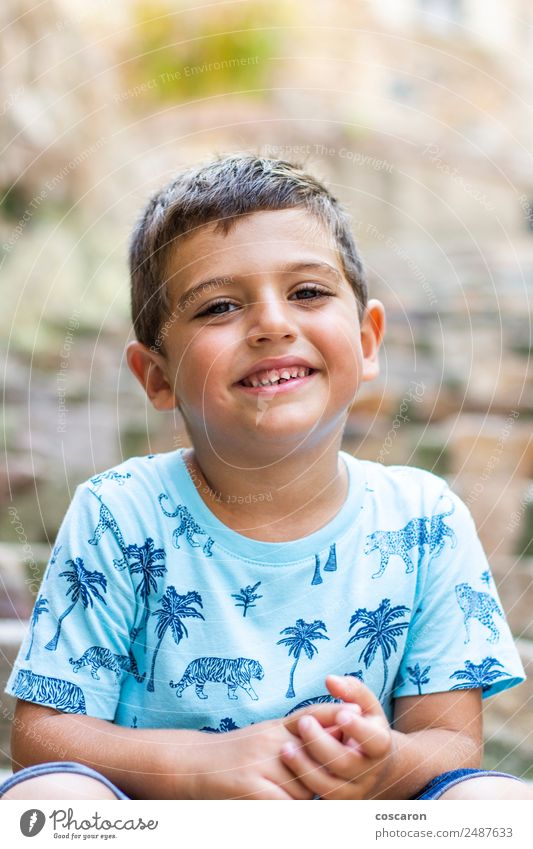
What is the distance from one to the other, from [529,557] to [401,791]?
33.8 inches

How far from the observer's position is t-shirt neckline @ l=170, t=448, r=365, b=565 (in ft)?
2.31

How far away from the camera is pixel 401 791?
650 mm

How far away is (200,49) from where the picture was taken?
123 centimetres

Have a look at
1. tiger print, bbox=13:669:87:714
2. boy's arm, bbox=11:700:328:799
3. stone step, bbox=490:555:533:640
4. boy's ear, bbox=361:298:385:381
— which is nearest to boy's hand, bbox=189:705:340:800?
boy's arm, bbox=11:700:328:799

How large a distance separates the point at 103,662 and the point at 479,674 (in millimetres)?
288

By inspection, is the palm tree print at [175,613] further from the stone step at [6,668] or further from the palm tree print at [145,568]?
the stone step at [6,668]

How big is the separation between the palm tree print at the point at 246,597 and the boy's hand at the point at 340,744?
0.10m

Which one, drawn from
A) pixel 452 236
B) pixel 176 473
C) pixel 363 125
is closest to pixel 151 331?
pixel 176 473

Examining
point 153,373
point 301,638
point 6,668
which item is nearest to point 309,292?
point 153,373

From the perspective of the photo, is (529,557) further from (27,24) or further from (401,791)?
(27,24)

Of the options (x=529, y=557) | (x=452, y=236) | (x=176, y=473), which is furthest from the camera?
(x=452, y=236)
